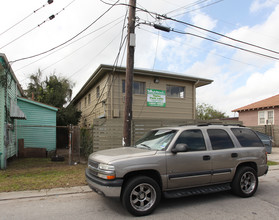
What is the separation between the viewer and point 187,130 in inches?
200

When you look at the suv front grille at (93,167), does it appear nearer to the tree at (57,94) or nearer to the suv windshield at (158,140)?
the suv windshield at (158,140)

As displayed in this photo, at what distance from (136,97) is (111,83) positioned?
187cm

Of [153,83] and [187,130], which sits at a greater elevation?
[153,83]

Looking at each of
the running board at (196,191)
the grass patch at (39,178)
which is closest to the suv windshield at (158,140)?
the running board at (196,191)

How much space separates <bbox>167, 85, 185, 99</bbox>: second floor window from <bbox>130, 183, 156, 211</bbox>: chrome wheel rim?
441 inches

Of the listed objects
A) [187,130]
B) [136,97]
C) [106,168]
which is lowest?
[106,168]

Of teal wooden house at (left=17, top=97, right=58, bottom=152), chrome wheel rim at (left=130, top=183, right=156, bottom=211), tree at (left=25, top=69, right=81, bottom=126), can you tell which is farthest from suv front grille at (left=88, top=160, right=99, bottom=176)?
tree at (left=25, top=69, right=81, bottom=126)

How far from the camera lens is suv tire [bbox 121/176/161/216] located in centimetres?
412

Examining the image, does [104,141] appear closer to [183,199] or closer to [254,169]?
[183,199]

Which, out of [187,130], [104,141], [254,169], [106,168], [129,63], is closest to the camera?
[106,168]

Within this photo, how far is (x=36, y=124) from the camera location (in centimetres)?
1352

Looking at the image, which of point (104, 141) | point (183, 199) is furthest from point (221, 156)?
point (104, 141)

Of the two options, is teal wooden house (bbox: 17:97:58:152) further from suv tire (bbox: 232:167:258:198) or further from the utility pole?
suv tire (bbox: 232:167:258:198)

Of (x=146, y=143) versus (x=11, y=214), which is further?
(x=146, y=143)
